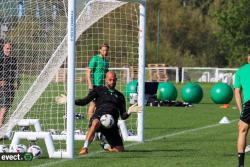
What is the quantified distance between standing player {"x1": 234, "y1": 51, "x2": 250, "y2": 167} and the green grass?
428 mm

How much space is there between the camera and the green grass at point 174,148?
1454 centimetres

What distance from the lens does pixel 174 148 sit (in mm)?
17125

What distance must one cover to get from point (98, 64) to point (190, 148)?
4124mm

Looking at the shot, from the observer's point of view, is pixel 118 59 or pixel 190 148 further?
pixel 118 59

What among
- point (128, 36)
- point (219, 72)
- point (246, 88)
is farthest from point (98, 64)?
point (219, 72)

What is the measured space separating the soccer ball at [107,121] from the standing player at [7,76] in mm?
2037

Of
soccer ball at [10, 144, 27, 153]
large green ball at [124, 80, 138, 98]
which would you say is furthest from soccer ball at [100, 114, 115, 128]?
large green ball at [124, 80, 138, 98]

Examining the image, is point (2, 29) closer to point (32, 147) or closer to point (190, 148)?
point (32, 147)

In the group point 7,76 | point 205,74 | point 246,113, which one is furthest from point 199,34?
point 246,113

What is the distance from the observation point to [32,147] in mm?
15148

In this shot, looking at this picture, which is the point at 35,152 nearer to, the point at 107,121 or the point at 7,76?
the point at 107,121

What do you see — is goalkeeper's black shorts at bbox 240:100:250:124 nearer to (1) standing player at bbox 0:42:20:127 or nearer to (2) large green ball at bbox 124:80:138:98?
(1) standing player at bbox 0:42:20:127

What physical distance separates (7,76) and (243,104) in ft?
16.9

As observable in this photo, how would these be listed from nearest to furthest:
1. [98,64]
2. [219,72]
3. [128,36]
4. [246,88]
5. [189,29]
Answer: [246,88]
[98,64]
[128,36]
[219,72]
[189,29]
